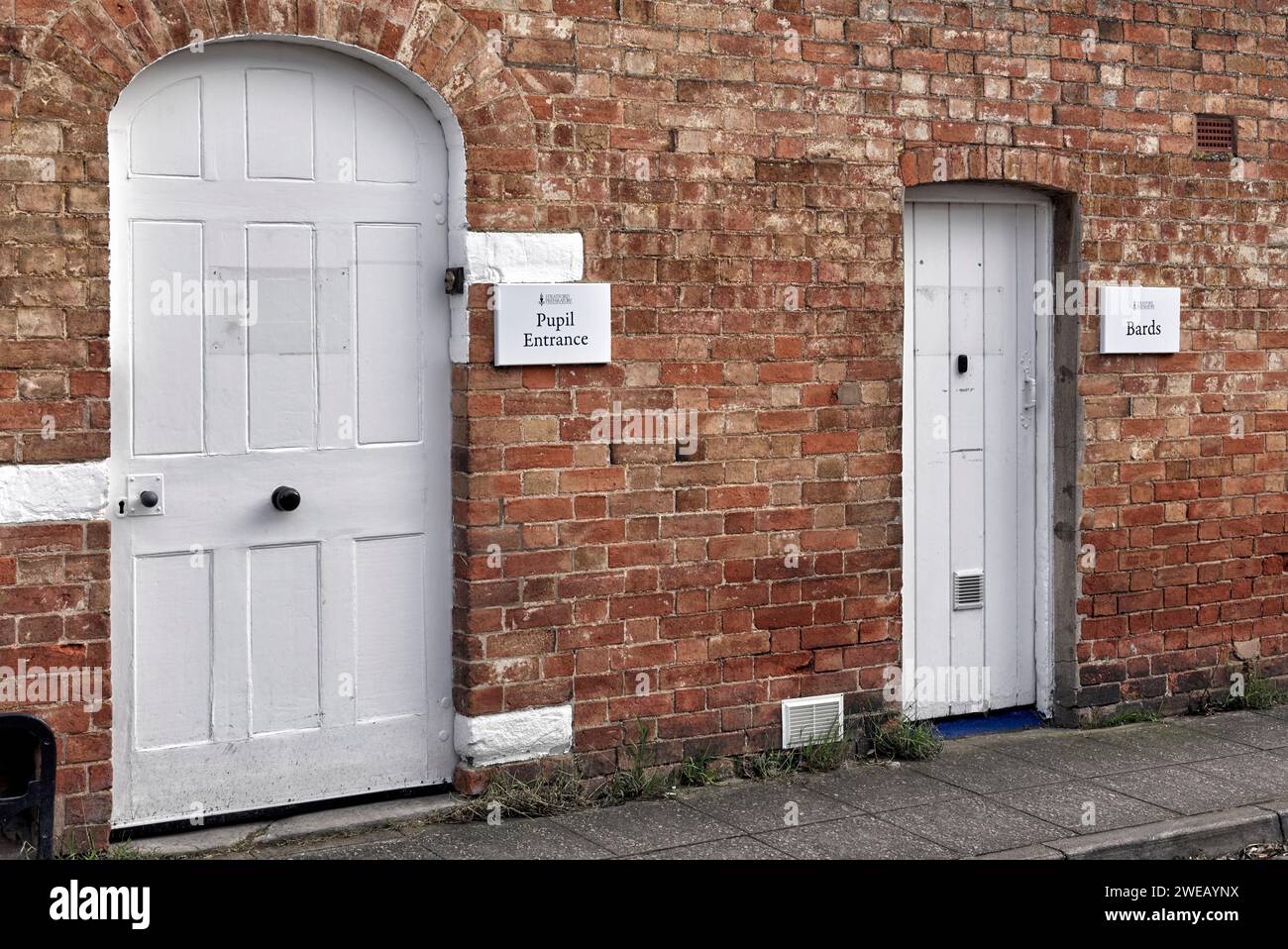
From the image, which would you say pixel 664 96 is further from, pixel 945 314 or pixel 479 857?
pixel 479 857

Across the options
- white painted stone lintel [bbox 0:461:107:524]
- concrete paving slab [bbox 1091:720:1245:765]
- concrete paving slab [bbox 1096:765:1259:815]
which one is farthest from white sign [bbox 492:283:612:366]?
concrete paving slab [bbox 1091:720:1245:765]

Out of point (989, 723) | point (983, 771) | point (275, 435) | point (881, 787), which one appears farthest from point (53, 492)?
point (989, 723)

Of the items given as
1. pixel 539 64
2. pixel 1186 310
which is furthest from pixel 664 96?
pixel 1186 310

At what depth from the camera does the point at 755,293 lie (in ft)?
21.7

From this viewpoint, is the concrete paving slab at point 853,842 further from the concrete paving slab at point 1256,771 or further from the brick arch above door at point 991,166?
the brick arch above door at point 991,166

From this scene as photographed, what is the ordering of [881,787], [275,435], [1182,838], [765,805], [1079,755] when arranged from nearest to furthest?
[275,435]
[1182,838]
[765,805]
[881,787]
[1079,755]

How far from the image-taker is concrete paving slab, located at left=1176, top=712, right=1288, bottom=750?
24.2ft

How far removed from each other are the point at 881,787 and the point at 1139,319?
2767mm

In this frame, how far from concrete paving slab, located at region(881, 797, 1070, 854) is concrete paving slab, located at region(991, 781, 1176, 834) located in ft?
0.25

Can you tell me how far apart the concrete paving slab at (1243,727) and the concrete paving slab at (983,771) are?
3.96 ft

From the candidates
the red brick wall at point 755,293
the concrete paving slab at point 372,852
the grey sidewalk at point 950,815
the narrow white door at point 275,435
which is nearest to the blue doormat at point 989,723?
the grey sidewalk at point 950,815

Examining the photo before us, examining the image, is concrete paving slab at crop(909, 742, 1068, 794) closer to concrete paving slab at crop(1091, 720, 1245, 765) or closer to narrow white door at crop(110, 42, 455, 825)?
concrete paving slab at crop(1091, 720, 1245, 765)

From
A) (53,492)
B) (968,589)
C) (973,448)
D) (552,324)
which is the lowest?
(968,589)

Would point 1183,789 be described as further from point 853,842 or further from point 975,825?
point 853,842
